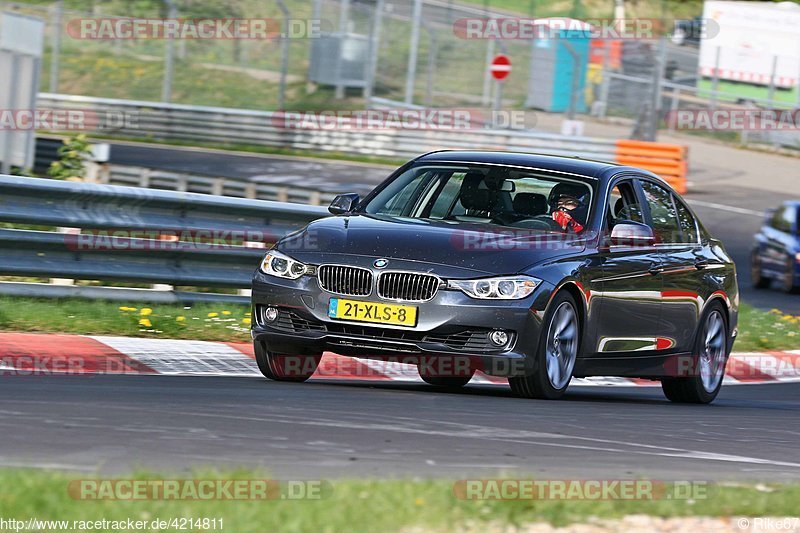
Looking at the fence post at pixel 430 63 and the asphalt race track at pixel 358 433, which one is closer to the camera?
the asphalt race track at pixel 358 433

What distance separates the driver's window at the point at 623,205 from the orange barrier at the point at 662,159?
827 inches

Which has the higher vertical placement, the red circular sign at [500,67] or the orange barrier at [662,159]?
the red circular sign at [500,67]

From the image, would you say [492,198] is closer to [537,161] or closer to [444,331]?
[537,161]

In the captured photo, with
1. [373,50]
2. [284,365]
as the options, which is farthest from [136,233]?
[373,50]

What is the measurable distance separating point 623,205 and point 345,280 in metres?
2.33

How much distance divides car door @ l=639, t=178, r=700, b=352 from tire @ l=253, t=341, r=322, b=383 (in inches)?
95.5

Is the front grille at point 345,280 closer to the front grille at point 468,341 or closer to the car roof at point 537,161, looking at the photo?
the front grille at point 468,341

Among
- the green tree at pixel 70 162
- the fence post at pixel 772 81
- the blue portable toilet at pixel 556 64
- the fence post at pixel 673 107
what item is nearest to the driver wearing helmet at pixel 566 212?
the green tree at pixel 70 162

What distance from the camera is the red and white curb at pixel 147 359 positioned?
9.05m

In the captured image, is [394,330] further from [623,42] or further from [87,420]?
[623,42]

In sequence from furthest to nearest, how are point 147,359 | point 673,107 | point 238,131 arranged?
point 673,107 < point 238,131 < point 147,359

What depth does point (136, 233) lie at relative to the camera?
11305 millimetres

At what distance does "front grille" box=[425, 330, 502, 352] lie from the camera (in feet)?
27.1

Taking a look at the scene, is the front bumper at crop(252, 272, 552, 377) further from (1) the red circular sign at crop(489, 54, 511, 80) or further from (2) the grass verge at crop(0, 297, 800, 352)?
(1) the red circular sign at crop(489, 54, 511, 80)
